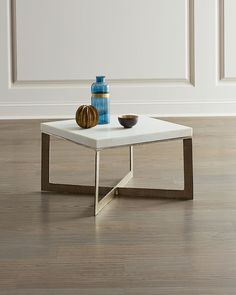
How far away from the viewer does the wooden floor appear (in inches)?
Result: 78.0

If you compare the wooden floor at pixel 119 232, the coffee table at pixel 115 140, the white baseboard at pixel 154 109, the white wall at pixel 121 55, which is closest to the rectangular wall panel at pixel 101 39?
the white wall at pixel 121 55

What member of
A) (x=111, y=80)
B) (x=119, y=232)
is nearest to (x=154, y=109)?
(x=111, y=80)

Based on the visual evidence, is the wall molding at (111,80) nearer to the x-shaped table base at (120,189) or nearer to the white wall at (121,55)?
the white wall at (121,55)

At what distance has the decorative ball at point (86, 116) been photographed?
2.80 metres

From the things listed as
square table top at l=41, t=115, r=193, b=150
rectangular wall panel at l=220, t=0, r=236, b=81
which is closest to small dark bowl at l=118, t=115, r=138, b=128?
square table top at l=41, t=115, r=193, b=150

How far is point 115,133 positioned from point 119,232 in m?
0.43

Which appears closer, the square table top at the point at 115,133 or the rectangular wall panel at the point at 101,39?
the square table top at the point at 115,133

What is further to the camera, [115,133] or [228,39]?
[228,39]

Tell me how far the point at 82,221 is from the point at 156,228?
0.25 meters

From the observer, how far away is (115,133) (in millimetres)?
2738

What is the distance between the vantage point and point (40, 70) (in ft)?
16.5

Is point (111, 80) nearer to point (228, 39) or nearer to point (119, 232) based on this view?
point (228, 39)

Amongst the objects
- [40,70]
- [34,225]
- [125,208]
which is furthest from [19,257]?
[40,70]

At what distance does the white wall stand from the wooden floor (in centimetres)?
133
